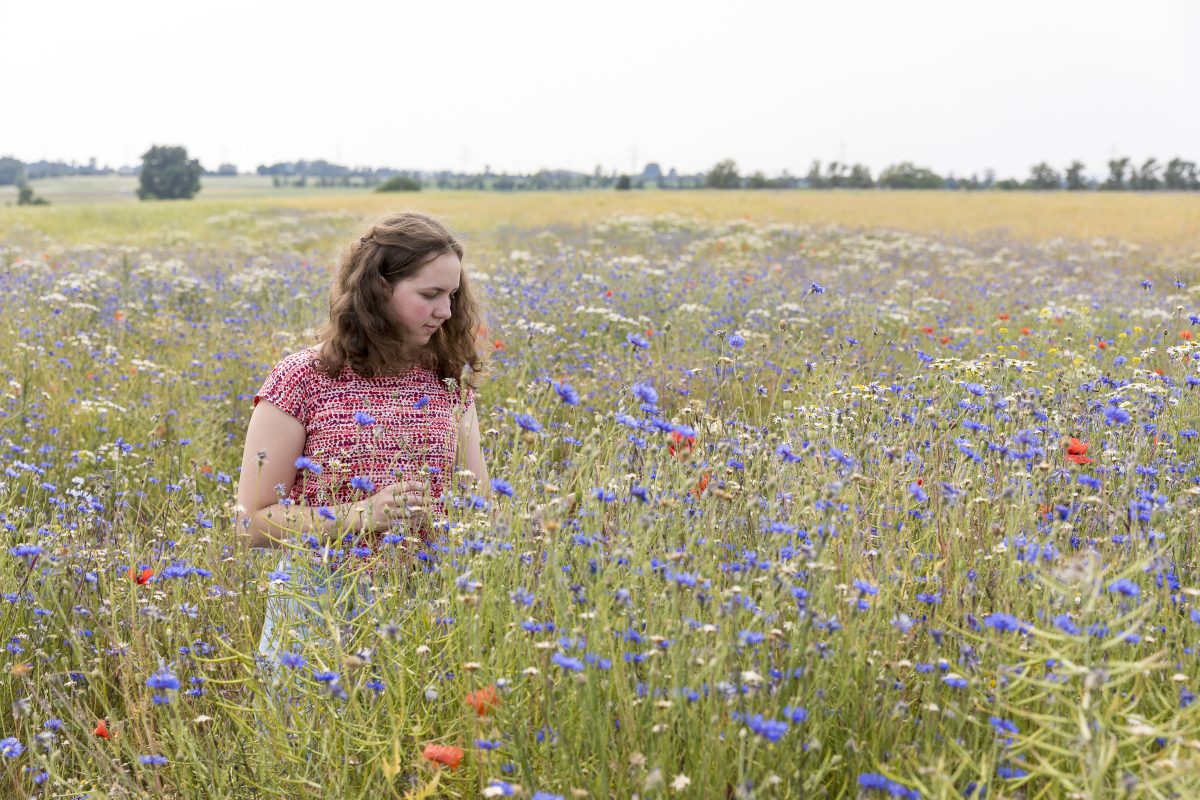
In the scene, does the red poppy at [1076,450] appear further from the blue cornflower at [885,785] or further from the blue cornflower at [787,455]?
the blue cornflower at [885,785]

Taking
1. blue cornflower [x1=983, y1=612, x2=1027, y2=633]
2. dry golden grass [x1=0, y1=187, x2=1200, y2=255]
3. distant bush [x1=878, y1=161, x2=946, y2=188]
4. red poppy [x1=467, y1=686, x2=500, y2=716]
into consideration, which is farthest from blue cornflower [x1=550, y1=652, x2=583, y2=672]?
distant bush [x1=878, y1=161, x2=946, y2=188]

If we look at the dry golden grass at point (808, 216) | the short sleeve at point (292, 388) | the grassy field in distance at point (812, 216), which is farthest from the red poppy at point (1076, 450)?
the dry golden grass at point (808, 216)

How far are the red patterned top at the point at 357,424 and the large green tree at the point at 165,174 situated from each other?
63704 mm

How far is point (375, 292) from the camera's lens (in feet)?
10.8

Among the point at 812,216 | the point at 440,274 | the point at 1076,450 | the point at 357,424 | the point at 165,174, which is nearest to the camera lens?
the point at 1076,450

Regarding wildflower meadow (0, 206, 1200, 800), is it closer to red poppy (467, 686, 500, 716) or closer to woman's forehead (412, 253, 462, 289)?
red poppy (467, 686, 500, 716)

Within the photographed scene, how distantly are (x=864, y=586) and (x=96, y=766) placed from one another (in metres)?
1.93

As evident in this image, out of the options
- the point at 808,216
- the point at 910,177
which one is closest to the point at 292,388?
the point at 808,216

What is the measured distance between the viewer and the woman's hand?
8.38 ft

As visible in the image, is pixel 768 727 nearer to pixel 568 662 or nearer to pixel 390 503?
pixel 568 662

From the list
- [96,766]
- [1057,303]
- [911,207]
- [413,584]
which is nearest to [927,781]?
[413,584]

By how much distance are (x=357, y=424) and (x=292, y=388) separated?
0.27 metres

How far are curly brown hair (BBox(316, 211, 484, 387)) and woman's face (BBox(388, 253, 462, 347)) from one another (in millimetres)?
24

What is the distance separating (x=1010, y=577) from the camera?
2117mm
